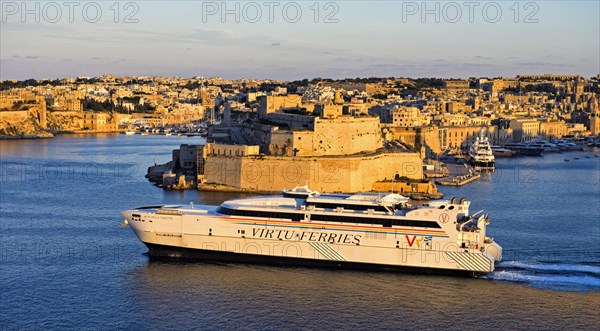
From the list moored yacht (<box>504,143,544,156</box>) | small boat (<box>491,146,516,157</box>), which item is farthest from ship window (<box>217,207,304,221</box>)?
moored yacht (<box>504,143,544,156</box>)

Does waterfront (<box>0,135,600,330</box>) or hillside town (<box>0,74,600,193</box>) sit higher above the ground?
hillside town (<box>0,74,600,193</box>)

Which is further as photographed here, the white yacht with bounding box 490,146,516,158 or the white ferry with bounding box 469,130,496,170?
the white yacht with bounding box 490,146,516,158

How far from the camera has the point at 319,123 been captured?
998 inches

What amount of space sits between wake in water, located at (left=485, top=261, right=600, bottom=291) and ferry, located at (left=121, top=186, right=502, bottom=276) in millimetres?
279

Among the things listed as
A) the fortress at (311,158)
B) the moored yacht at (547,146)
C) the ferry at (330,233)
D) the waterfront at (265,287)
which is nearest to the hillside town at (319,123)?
the fortress at (311,158)

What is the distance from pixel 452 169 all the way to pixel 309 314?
787 inches

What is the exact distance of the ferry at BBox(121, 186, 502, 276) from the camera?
518 inches

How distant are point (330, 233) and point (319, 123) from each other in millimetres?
12038

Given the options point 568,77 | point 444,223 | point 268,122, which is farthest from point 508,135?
point 568,77

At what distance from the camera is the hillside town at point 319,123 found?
24.2 m

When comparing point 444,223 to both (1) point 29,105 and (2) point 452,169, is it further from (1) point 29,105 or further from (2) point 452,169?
(1) point 29,105

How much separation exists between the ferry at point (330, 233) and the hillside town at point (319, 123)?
9.55 m

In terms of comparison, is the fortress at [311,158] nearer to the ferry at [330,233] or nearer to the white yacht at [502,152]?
the ferry at [330,233]

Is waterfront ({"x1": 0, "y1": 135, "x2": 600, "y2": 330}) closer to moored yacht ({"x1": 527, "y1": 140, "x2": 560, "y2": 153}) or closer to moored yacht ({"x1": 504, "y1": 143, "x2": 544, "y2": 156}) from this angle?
moored yacht ({"x1": 504, "y1": 143, "x2": 544, "y2": 156})
